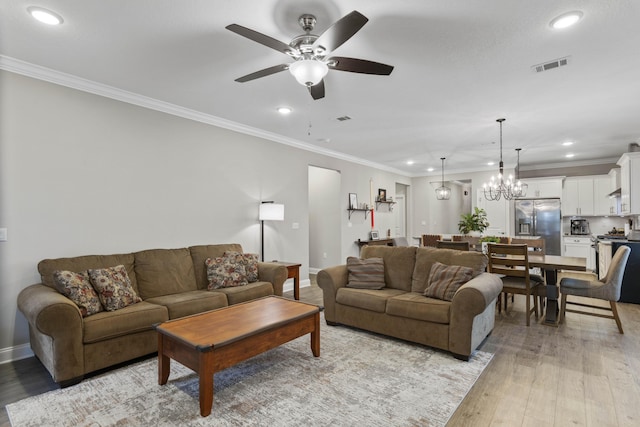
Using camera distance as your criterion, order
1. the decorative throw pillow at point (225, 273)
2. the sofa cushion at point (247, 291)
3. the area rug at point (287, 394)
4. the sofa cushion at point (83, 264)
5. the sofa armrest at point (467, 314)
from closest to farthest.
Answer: the area rug at point (287, 394), the sofa armrest at point (467, 314), the sofa cushion at point (83, 264), the sofa cushion at point (247, 291), the decorative throw pillow at point (225, 273)

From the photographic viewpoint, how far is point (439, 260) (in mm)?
3670

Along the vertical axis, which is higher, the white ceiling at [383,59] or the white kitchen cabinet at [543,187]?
the white ceiling at [383,59]

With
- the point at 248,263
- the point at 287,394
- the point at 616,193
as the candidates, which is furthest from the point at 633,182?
the point at 287,394

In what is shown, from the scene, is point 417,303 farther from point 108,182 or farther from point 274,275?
point 108,182

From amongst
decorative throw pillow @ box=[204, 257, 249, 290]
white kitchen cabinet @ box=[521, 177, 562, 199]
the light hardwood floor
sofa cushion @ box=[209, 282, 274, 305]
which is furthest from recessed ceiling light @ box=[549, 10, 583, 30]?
white kitchen cabinet @ box=[521, 177, 562, 199]

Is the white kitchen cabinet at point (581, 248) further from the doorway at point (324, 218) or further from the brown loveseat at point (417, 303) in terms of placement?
the brown loveseat at point (417, 303)

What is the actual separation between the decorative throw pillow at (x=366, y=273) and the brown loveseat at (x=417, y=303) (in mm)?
83

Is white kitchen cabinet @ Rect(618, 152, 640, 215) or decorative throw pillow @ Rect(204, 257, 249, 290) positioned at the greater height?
white kitchen cabinet @ Rect(618, 152, 640, 215)

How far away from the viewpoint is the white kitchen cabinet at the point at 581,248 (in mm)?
7301

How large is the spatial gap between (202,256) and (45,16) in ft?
8.76

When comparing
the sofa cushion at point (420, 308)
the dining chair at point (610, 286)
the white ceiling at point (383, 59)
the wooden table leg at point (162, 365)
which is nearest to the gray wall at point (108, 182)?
the white ceiling at point (383, 59)

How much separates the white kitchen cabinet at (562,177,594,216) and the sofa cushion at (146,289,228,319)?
810 centimetres

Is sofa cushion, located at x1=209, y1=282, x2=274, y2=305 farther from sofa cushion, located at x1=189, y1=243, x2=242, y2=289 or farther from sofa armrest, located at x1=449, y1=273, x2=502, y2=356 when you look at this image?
sofa armrest, located at x1=449, y1=273, x2=502, y2=356

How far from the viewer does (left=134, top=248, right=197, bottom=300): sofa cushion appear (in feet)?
11.5
